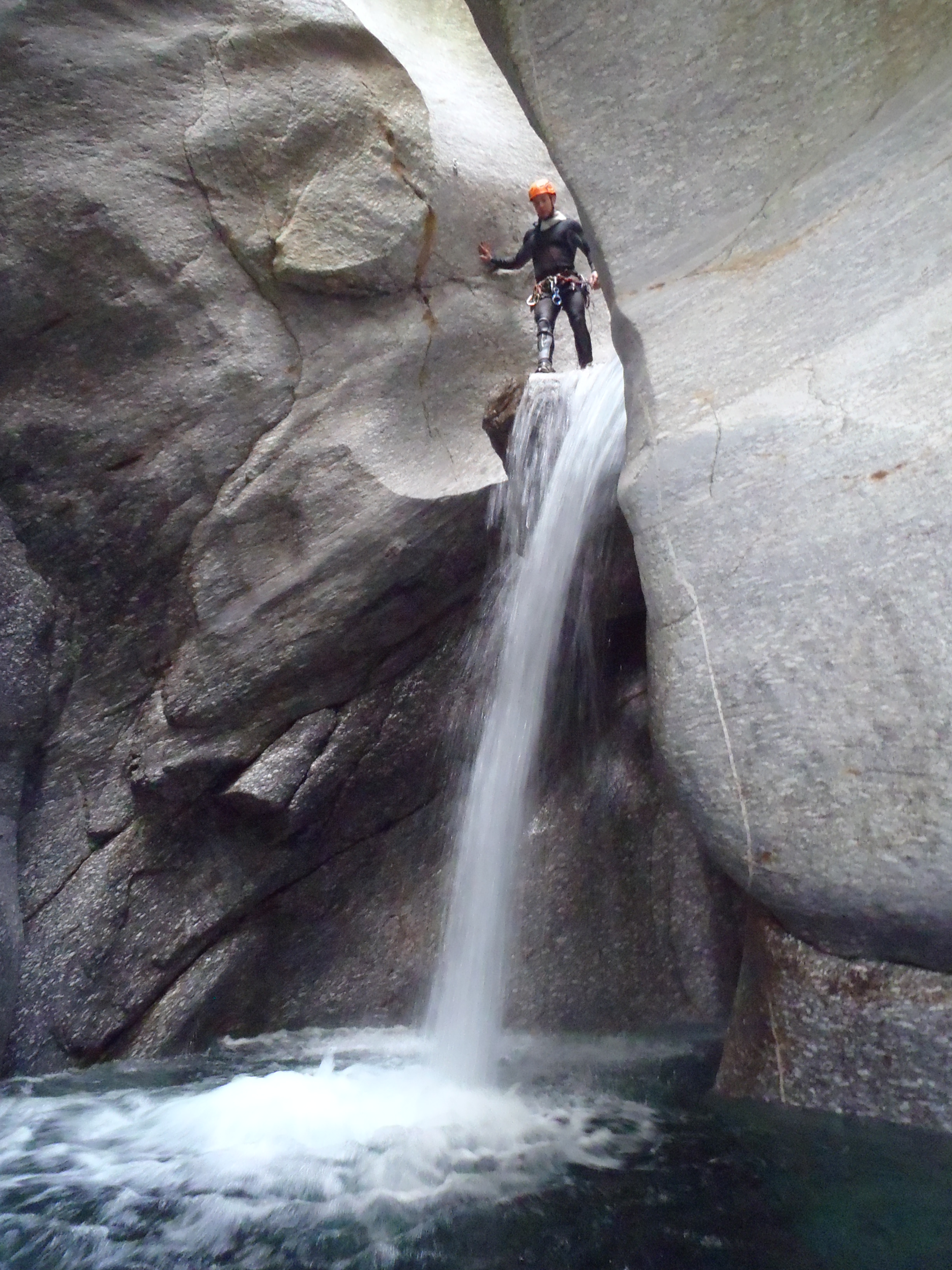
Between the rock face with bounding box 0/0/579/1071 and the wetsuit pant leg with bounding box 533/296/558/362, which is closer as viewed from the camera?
the rock face with bounding box 0/0/579/1071

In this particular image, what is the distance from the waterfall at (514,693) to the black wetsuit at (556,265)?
1.80 meters

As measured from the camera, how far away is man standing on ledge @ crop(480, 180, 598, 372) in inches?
272

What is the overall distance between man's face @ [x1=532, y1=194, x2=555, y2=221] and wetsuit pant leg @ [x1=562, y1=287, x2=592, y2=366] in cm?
58

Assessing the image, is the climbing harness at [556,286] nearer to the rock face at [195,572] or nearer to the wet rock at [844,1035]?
the rock face at [195,572]

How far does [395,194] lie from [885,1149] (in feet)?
17.9

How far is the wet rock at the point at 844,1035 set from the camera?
2.61 meters

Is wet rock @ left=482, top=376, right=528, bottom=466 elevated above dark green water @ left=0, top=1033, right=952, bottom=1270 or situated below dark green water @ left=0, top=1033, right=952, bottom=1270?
above

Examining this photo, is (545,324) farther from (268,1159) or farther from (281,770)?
(268,1159)

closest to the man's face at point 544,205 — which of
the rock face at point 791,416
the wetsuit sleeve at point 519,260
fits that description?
the wetsuit sleeve at point 519,260

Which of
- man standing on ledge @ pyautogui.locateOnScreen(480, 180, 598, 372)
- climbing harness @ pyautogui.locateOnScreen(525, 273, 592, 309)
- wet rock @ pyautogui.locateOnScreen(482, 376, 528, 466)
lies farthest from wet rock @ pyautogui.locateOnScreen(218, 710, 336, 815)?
climbing harness @ pyautogui.locateOnScreen(525, 273, 592, 309)

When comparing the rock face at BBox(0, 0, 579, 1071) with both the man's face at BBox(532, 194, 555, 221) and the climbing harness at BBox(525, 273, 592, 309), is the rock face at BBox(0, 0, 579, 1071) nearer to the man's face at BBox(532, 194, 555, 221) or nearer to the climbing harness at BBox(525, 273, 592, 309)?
the climbing harness at BBox(525, 273, 592, 309)

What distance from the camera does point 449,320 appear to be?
6.22m

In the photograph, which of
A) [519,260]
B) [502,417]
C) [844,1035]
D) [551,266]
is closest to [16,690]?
[502,417]

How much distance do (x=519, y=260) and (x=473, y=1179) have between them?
19.7ft
